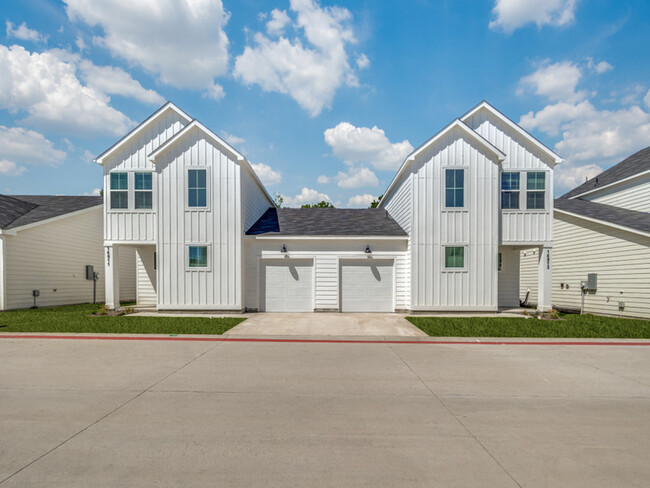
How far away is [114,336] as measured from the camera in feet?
31.7

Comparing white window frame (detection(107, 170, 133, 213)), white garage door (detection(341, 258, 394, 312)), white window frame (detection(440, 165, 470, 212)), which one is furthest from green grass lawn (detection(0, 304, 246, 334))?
white window frame (detection(440, 165, 470, 212))

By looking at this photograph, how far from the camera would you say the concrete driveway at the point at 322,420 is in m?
3.37

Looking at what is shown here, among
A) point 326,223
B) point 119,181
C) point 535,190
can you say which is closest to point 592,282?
point 535,190

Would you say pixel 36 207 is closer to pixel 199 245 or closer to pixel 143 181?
pixel 143 181

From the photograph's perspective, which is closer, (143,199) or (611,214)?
(143,199)

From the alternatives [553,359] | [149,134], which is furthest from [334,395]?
[149,134]

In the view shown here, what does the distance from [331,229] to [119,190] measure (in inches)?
365

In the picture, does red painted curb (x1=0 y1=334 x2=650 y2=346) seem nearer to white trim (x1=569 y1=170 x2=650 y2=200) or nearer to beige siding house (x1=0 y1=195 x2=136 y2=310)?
beige siding house (x1=0 y1=195 x2=136 y2=310)

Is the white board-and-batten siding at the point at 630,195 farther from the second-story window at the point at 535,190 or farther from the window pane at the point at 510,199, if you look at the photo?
the window pane at the point at 510,199

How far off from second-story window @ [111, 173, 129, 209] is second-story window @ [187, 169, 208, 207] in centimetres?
299

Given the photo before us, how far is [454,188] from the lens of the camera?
14477 millimetres

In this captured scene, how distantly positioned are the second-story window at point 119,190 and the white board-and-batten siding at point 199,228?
1895 mm

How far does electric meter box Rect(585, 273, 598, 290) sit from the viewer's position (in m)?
15.1

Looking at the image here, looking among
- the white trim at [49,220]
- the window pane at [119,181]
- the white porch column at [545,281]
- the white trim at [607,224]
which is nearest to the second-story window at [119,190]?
the window pane at [119,181]
